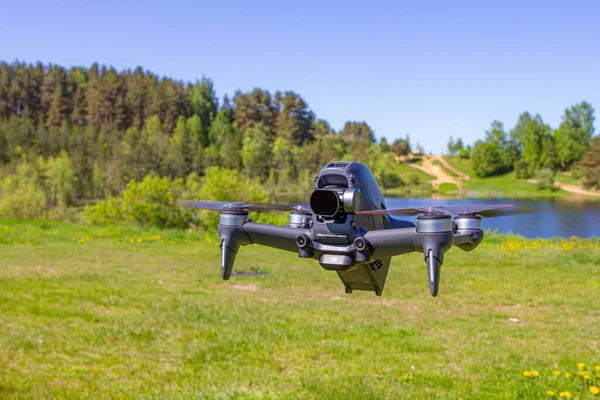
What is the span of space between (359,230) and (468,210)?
0.28 m

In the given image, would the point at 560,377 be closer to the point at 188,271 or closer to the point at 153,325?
the point at 153,325

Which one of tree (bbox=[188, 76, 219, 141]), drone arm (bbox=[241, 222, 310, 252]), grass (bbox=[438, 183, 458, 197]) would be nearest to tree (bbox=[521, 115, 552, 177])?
grass (bbox=[438, 183, 458, 197])

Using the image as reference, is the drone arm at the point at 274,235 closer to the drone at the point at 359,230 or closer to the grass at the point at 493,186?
the drone at the point at 359,230

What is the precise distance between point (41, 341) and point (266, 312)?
16.3ft

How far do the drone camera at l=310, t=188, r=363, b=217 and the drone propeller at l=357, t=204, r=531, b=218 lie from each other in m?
0.03

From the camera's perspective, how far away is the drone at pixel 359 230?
4.04ft

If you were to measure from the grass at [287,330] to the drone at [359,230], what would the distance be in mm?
6277

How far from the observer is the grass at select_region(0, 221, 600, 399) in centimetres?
831

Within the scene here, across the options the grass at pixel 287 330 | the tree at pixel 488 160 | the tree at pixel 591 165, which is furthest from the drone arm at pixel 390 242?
the grass at pixel 287 330

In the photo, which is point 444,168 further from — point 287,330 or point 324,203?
point 287,330

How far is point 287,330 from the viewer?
449 inches

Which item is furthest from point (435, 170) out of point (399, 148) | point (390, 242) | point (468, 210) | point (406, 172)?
point (390, 242)

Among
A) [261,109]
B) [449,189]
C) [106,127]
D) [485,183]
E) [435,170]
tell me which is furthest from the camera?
[106,127]

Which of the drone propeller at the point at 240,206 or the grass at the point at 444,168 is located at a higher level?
the grass at the point at 444,168
